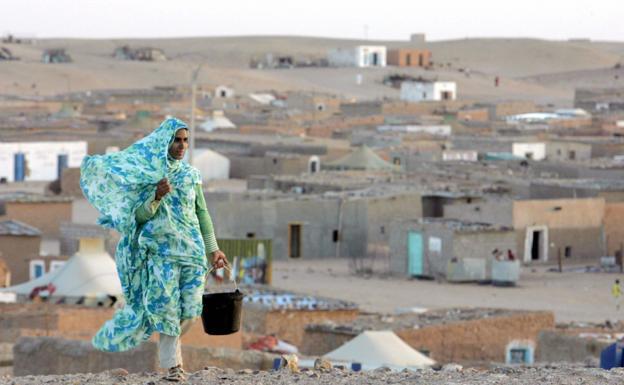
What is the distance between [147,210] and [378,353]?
677cm

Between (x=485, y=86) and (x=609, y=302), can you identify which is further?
(x=485, y=86)

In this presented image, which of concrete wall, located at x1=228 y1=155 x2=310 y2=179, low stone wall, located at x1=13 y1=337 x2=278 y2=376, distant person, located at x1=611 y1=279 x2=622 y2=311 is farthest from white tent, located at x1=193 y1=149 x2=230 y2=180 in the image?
low stone wall, located at x1=13 y1=337 x2=278 y2=376

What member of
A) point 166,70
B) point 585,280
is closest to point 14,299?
point 585,280

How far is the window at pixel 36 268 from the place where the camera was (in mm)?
21267

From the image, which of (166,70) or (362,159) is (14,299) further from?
(166,70)

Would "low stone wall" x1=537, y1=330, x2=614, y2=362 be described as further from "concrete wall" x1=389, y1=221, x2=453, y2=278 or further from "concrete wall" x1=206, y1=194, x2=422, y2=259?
"concrete wall" x1=206, y1=194, x2=422, y2=259

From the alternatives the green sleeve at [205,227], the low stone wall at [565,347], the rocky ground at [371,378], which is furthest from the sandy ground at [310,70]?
the green sleeve at [205,227]

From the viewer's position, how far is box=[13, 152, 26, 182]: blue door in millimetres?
39250

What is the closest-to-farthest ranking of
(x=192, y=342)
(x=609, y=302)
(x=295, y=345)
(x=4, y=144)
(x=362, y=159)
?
(x=192, y=342) → (x=295, y=345) → (x=609, y=302) → (x=362, y=159) → (x=4, y=144)

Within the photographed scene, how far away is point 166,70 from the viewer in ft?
272

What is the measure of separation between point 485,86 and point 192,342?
6983cm

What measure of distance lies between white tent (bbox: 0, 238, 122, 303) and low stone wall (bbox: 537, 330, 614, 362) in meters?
3.66

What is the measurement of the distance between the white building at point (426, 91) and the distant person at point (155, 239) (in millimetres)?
60546

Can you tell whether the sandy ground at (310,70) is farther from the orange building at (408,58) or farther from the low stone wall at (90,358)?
the low stone wall at (90,358)
